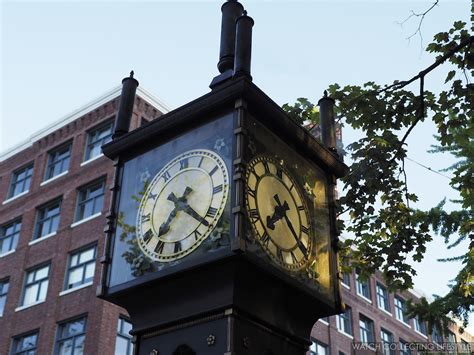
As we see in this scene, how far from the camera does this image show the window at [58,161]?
30598 millimetres

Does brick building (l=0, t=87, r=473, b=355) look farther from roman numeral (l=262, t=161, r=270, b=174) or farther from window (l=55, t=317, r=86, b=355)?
roman numeral (l=262, t=161, r=270, b=174)

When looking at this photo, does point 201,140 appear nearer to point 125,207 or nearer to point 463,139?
point 125,207

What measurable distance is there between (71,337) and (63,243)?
4.34 metres

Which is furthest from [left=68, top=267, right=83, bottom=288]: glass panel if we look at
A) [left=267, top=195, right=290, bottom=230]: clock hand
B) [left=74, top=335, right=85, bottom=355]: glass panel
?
[left=267, top=195, right=290, bottom=230]: clock hand

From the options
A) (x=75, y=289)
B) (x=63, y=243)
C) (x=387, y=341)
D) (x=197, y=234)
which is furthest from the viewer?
(x=387, y=341)

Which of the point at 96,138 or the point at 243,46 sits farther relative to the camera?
the point at 96,138

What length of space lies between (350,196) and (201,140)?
15.2 feet

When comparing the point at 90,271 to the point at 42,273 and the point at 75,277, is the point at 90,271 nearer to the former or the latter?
the point at 75,277

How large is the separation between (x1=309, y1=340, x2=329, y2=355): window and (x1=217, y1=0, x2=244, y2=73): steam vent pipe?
94.9 ft

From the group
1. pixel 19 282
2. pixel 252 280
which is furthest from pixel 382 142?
pixel 19 282

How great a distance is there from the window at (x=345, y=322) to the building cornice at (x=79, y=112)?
14.2 m

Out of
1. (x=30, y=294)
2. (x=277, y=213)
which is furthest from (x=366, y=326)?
(x=277, y=213)

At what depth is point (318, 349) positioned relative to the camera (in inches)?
1277

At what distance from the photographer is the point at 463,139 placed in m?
8.28
